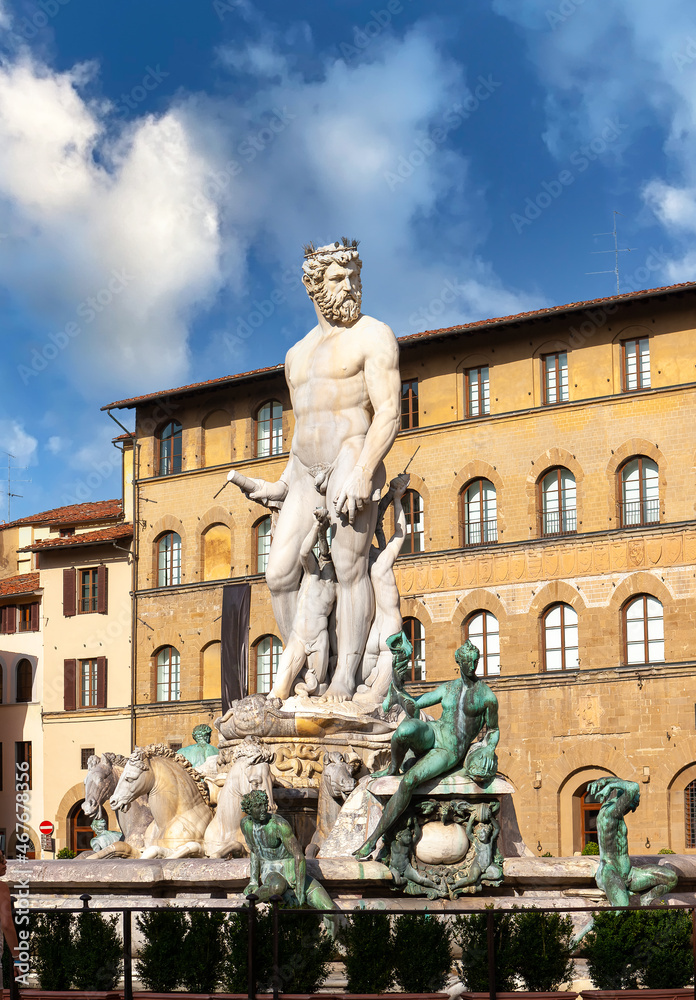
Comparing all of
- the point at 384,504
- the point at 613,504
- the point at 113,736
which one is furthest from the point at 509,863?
the point at 113,736

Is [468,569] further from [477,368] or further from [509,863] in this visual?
[509,863]

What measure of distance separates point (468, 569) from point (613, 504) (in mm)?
4378

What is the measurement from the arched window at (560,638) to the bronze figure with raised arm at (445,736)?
3018cm

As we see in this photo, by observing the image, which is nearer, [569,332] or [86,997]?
[86,997]

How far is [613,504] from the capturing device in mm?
39438

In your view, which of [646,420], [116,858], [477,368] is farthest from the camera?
→ [477,368]

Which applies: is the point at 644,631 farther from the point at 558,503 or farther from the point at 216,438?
the point at 216,438

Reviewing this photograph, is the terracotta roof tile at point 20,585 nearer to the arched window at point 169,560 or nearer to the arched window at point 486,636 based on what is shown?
the arched window at point 169,560

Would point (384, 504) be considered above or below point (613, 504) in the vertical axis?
below

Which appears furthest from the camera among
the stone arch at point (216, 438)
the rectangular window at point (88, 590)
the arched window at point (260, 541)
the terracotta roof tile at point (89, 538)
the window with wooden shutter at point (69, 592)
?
the window with wooden shutter at point (69, 592)

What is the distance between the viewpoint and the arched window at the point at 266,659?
44438 mm

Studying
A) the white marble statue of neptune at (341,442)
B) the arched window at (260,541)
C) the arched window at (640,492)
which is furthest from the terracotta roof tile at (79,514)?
the white marble statue of neptune at (341,442)

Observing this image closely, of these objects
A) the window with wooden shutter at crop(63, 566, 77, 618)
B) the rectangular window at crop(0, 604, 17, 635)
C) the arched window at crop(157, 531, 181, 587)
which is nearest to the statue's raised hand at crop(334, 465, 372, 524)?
the arched window at crop(157, 531, 181, 587)

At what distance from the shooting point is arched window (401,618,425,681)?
1663 inches
